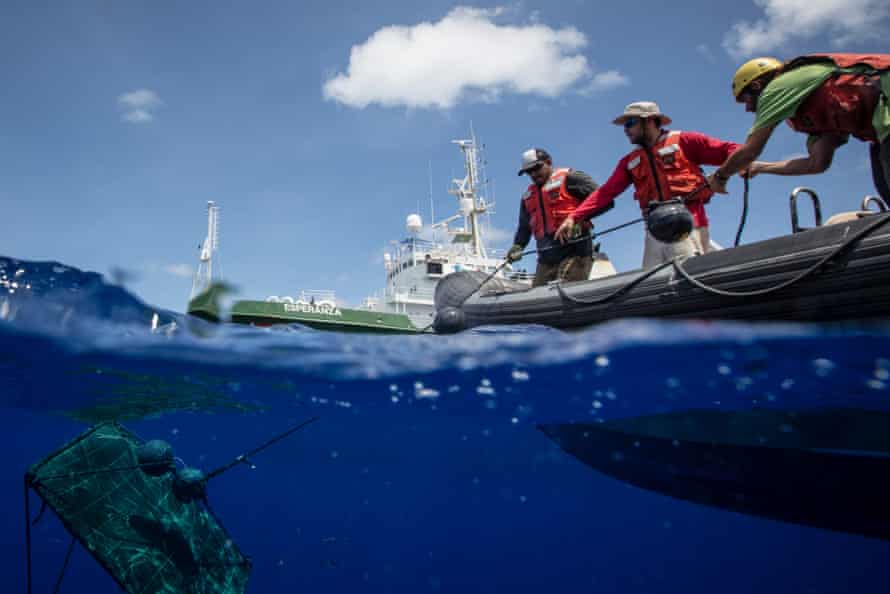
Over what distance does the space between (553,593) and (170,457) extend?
26150 mm

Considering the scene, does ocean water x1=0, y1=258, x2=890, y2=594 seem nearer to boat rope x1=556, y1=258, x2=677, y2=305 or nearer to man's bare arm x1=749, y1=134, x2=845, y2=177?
boat rope x1=556, y1=258, x2=677, y2=305

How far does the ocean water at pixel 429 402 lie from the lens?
485 cm

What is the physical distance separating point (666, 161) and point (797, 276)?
208 cm

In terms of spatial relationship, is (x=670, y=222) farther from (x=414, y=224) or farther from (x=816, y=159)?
(x=414, y=224)

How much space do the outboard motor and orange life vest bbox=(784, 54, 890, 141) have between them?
1042mm

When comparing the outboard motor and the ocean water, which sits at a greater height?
the outboard motor

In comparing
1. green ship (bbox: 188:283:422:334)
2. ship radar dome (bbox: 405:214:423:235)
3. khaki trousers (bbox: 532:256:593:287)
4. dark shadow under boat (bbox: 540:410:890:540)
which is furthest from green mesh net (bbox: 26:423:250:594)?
ship radar dome (bbox: 405:214:423:235)

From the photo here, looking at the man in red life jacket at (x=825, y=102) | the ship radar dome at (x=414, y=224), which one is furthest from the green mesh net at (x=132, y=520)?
the ship radar dome at (x=414, y=224)

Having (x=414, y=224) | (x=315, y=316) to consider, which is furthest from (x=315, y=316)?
(x=414, y=224)

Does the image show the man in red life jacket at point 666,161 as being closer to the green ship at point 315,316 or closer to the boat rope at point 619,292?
the boat rope at point 619,292

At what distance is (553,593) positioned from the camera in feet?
83.2

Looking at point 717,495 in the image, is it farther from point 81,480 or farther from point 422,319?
point 422,319

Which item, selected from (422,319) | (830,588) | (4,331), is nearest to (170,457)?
(4,331)

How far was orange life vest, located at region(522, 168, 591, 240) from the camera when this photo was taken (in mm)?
6594
